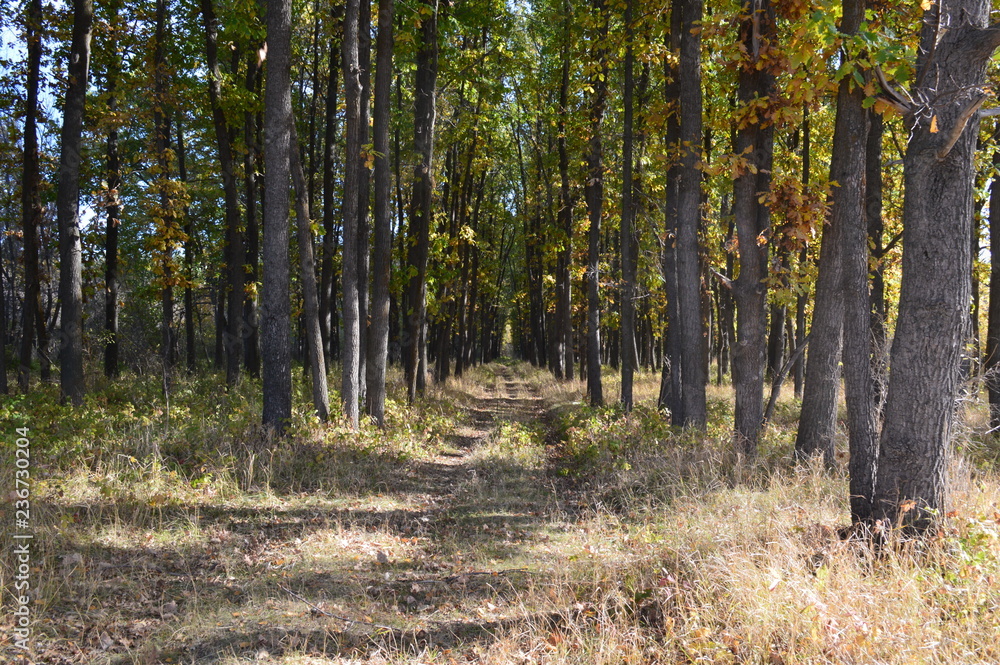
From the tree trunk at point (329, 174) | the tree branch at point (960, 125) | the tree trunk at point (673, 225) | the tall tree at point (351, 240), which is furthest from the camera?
the tree trunk at point (329, 174)

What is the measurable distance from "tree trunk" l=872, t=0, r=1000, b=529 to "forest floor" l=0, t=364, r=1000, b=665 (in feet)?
1.66

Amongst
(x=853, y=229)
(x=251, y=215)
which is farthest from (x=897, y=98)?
(x=251, y=215)

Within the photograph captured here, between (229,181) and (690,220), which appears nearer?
(690,220)

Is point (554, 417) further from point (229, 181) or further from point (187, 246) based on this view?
point (187, 246)

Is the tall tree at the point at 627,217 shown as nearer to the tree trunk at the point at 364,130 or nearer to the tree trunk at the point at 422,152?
the tree trunk at the point at 422,152

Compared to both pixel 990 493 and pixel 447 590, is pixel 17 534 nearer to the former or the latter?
pixel 447 590

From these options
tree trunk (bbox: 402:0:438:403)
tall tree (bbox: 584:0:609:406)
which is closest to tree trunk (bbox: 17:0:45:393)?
tree trunk (bbox: 402:0:438:403)

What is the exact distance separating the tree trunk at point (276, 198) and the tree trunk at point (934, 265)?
7881mm

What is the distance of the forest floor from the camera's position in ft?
11.7

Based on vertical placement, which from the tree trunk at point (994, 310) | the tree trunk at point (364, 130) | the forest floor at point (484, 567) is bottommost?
the forest floor at point (484, 567)

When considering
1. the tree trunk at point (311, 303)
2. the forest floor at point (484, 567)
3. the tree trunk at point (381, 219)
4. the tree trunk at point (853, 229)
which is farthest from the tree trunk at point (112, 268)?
the tree trunk at point (853, 229)

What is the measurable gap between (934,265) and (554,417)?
11.9 m

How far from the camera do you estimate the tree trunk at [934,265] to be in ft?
13.8

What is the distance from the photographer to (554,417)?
616 inches
